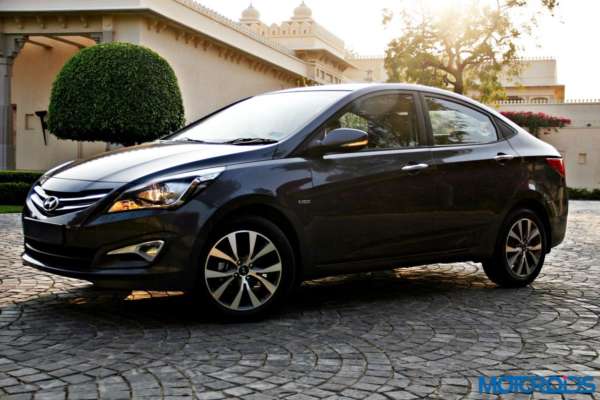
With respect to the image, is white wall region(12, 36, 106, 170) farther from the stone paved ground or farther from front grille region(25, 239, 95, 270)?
front grille region(25, 239, 95, 270)

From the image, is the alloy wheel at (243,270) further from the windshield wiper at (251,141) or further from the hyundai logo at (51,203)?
the hyundai logo at (51,203)

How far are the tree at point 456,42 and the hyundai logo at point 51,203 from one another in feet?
106

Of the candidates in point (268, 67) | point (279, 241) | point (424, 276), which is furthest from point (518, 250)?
point (268, 67)

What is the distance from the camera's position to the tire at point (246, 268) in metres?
5.14

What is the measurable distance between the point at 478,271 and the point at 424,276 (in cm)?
80

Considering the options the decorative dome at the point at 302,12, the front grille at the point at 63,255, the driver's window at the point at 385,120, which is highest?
the decorative dome at the point at 302,12

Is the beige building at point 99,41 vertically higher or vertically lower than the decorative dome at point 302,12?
lower

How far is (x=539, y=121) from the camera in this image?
4388cm

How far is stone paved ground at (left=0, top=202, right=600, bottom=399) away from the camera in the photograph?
12.9 ft

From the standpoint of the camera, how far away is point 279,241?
5340 mm

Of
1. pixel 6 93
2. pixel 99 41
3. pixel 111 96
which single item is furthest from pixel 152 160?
pixel 6 93

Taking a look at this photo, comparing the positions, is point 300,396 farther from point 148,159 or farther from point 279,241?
point 148,159

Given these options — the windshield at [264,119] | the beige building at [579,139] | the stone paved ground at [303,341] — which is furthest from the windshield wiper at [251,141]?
the beige building at [579,139]

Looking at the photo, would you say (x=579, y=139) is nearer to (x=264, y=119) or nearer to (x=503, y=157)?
(x=503, y=157)
